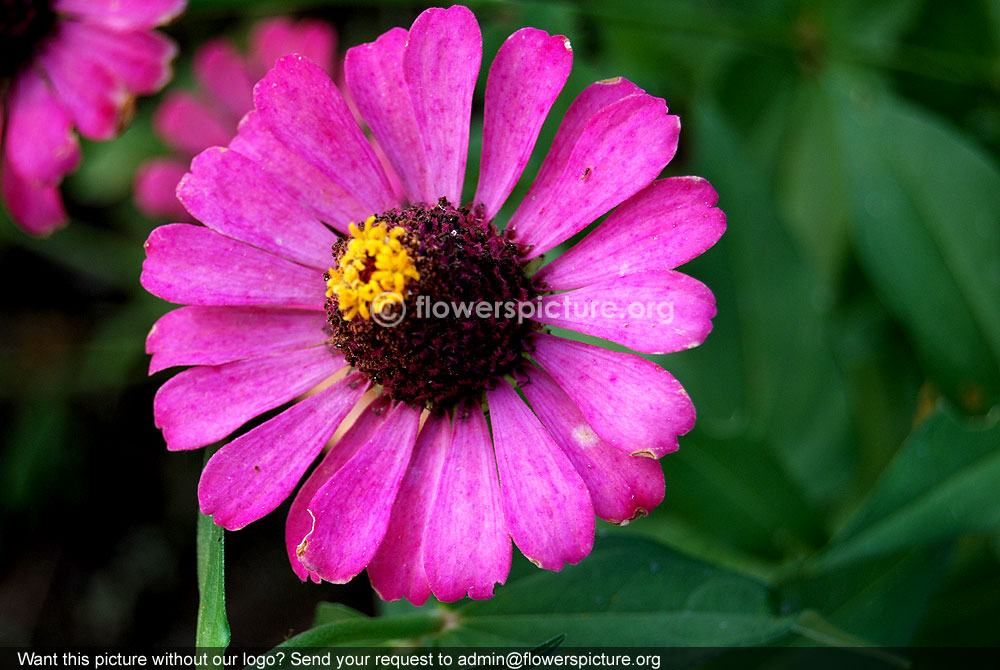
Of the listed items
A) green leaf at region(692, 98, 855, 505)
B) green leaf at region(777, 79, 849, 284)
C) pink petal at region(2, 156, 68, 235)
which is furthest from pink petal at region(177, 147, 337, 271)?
green leaf at region(777, 79, 849, 284)

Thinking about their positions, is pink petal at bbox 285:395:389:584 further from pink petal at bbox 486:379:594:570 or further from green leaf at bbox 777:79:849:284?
green leaf at bbox 777:79:849:284

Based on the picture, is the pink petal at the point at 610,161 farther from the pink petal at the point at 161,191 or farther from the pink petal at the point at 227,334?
the pink petal at the point at 161,191

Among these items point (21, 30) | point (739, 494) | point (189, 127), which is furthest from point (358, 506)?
point (189, 127)

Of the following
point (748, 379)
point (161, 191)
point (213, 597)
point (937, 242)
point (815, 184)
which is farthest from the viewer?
point (161, 191)

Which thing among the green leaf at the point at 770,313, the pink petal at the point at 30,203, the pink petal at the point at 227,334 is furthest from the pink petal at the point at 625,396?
the pink petal at the point at 30,203

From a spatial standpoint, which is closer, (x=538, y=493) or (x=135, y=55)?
(x=538, y=493)

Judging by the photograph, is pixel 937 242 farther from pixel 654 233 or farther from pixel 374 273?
pixel 374 273
